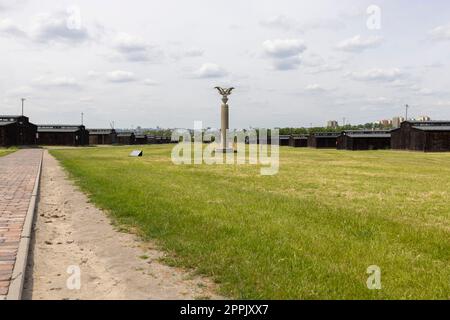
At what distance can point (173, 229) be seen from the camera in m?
8.44

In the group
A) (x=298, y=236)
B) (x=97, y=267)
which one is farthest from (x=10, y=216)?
(x=298, y=236)

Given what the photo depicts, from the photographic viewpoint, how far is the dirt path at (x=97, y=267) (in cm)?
532

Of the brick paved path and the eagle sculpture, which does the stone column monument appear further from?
the brick paved path

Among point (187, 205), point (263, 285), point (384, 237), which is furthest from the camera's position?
point (187, 205)

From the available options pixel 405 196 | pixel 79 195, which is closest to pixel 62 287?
pixel 79 195

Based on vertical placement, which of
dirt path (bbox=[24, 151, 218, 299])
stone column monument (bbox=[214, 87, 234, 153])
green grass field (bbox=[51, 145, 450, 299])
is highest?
stone column monument (bbox=[214, 87, 234, 153])

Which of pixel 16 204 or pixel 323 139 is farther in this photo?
pixel 323 139

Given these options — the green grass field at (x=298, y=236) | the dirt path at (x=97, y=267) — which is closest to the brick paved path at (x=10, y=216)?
the dirt path at (x=97, y=267)

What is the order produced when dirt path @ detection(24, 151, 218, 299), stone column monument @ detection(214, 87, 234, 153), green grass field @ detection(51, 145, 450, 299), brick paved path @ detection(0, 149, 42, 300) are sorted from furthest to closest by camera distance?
stone column monument @ detection(214, 87, 234, 153) < brick paved path @ detection(0, 149, 42, 300) < green grass field @ detection(51, 145, 450, 299) < dirt path @ detection(24, 151, 218, 299)

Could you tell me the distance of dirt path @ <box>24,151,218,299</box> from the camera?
209 inches

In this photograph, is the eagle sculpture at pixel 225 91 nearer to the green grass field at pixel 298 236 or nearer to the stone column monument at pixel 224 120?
the stone column monument at pixel 224 120

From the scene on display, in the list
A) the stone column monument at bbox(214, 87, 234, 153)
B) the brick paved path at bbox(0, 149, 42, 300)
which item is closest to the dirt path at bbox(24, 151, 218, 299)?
the brick paved path at bbox(0, 149, 42, 300)
